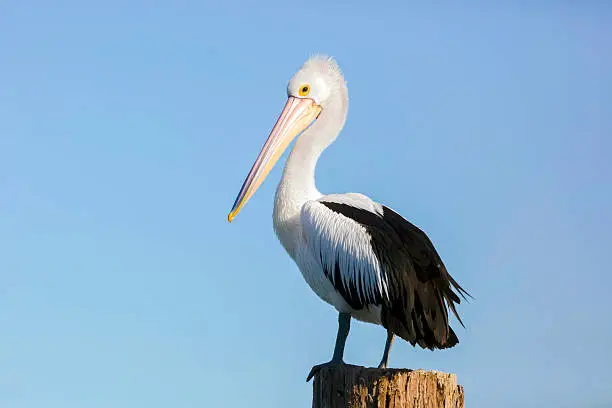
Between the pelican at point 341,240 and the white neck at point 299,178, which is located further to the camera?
the white neck at point 299,178

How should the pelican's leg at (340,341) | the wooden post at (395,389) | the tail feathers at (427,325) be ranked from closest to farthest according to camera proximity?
1. the wooden post at (395,389)
2. the tail feathers at (427,325)
3. the pelican's leg at (340,341)

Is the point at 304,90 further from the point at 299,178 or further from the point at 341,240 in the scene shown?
the point at 341,240

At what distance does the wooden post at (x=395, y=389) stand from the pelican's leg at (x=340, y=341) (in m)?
1.10

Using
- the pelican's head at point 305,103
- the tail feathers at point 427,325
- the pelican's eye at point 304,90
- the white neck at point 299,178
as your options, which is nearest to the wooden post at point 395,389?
the tail feathers at point 427,325

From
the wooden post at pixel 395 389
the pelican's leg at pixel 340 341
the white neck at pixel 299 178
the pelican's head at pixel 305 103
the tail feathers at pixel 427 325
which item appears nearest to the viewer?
the wooden post at pixel 395 389

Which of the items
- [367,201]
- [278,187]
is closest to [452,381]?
[367,201]

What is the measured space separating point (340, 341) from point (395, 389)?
169 cm

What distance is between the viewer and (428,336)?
6.64 meters

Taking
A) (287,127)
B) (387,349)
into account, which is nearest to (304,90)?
(287,127)

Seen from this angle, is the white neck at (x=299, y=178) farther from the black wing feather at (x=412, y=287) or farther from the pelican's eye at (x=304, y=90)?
the black wing feather at (x=412, y=287)

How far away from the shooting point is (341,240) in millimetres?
7281

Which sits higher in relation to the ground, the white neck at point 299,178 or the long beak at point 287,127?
the long beak at point 287,127

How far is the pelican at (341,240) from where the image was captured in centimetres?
675

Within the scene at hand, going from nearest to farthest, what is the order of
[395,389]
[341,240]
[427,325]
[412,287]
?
[395,389]
[427,325]
[412,287]
[341,240]
